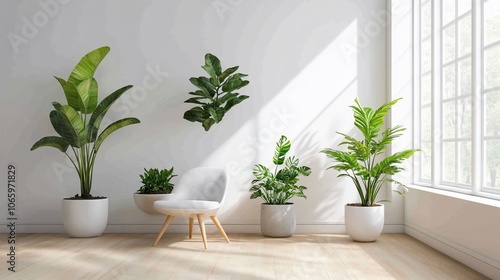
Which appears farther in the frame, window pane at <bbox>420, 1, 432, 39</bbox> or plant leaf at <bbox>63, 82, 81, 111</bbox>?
window pane at <bbox>420, 1, 432, 39</bbox>

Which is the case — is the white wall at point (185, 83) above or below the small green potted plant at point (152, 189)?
above

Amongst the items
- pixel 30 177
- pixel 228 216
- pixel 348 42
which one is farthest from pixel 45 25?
pixel 348 42

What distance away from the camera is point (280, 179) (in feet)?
17.8

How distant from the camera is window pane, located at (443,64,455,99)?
473 cm

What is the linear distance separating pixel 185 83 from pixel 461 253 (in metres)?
A: 3.18

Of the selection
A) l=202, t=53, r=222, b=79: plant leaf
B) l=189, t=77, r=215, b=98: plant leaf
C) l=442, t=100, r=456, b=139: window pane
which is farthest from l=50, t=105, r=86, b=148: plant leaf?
l=442, t=100, r=456, b=139: window pane

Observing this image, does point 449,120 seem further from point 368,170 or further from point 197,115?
point 197,115

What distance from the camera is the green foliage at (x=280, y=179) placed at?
17.7 feet

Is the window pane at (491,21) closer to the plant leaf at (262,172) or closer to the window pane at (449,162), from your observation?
the window pane at (449,162)

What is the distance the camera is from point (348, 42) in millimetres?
5844

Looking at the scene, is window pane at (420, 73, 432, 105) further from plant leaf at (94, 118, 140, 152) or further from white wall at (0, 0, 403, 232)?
plant leaf at (94, 118, 140, 152)

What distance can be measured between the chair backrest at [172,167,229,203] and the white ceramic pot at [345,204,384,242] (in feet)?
4.19

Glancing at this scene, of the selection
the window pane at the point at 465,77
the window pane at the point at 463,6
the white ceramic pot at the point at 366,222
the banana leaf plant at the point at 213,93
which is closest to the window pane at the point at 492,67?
the window pane at the point at 465,77

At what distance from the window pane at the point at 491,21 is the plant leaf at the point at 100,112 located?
3.28 meters
